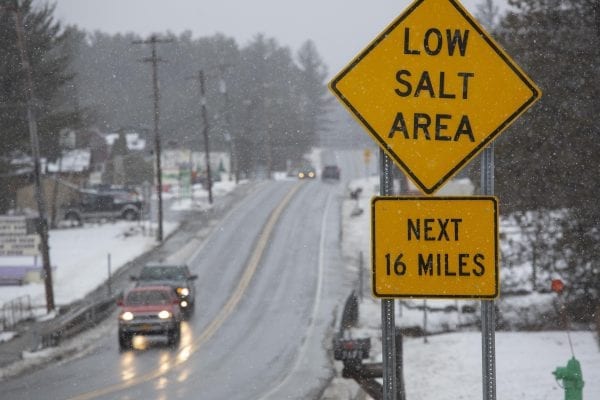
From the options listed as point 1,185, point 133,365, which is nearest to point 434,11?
point 133,365

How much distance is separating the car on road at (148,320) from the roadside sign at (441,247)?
21.0 metres

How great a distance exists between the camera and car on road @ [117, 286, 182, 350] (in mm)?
26438

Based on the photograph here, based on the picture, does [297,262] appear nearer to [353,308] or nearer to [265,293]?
[265,293]

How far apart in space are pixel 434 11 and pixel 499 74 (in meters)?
0.54

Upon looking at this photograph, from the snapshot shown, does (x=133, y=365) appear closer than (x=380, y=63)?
No

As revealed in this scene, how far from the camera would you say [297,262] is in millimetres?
45250

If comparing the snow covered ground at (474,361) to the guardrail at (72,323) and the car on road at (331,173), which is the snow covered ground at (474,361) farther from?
the car on road at (331,173)

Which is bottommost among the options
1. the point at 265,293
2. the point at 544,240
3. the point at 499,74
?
the point at 265,293

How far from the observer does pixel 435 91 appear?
609 centimetres

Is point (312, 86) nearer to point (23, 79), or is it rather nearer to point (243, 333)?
point (23, 79)

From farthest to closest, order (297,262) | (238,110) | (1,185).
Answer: (238,110), (1,185), (297,262)

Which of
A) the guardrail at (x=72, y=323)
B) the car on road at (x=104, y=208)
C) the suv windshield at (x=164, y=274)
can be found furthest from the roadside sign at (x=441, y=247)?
the car on road at (x=104, y=208)

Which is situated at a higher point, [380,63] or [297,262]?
[380,63]

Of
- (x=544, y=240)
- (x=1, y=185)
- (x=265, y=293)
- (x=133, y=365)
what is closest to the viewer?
(x=133, y=365)
